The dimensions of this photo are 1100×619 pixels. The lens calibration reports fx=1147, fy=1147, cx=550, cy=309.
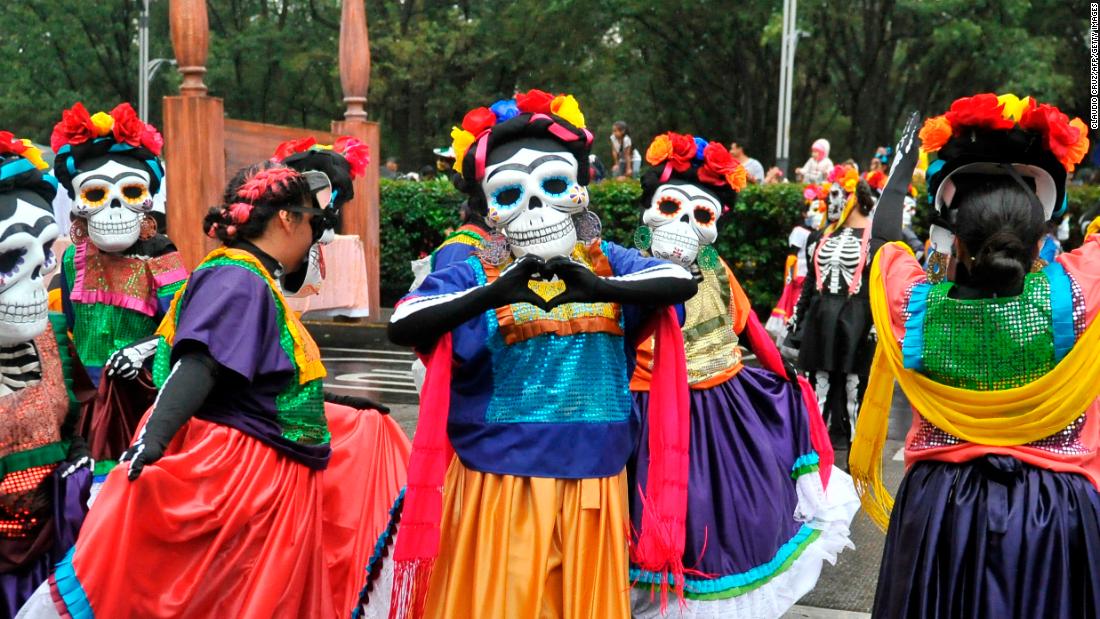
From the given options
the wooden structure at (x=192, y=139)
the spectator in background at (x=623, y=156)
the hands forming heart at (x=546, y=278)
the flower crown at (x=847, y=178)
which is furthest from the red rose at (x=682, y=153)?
the spectator in background at (x=623, y=156)

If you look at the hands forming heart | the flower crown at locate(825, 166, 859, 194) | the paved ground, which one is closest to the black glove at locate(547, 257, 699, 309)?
the hands forming heart

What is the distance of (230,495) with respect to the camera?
3.46 metres

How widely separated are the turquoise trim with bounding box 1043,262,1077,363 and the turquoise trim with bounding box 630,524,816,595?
69.5 inches

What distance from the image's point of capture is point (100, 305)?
559 centimetres

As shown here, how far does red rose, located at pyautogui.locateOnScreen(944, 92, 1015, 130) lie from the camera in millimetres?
3225

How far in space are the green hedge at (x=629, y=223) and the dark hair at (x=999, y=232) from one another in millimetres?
9827

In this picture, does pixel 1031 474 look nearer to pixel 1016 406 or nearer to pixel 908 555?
pixel 1016 406

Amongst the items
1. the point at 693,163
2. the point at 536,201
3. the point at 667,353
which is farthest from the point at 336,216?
the point at 693,163

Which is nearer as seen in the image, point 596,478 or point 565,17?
point 596,478

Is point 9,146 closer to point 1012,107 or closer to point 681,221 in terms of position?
Answer: point 681,221

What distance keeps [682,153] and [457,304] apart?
94.4 inches

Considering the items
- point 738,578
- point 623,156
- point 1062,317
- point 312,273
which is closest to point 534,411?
point 312,273

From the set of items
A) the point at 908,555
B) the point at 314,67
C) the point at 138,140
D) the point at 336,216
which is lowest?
the point at 908,555

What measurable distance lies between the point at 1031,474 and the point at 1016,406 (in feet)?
0.67
